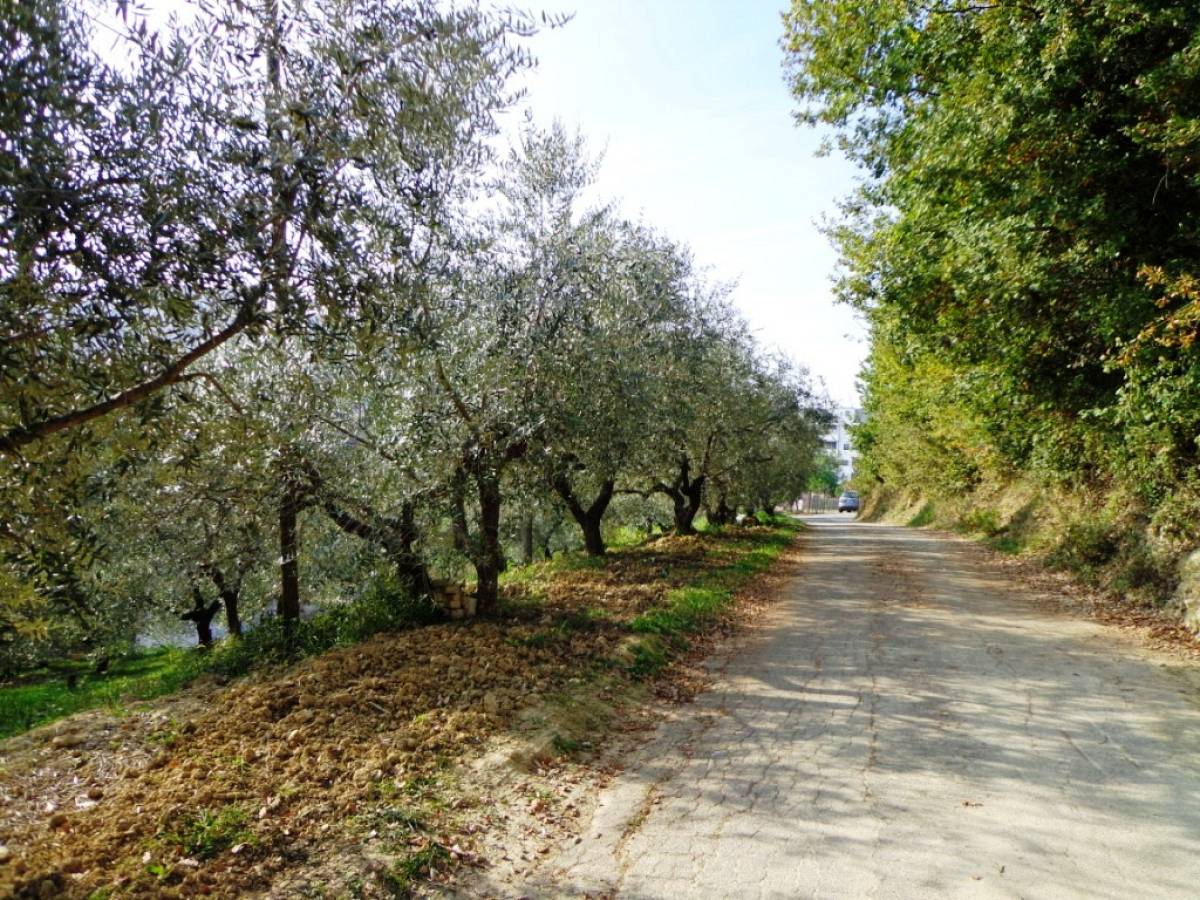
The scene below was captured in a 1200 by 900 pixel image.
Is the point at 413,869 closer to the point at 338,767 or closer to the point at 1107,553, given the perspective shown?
the point at 338,767

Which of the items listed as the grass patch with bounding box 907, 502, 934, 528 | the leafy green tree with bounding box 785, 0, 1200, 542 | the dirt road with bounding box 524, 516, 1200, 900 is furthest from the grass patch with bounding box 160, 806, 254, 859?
the grass patch with bounding box 907, 502, 934, 528

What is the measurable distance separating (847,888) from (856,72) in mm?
12415

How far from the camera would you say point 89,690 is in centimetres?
1541

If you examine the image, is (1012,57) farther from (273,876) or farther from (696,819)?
(273,876)

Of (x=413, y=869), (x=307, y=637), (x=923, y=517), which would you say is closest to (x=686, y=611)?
(x=307, y=637)

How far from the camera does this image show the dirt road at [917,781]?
4.42 metres

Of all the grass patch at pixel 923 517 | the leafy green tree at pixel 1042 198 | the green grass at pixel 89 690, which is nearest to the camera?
the leafy green tree at pixel 1042 198

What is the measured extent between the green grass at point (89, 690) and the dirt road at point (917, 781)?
21.7 ft

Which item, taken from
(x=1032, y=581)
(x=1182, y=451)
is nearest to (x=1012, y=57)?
(x=1182, y=451)

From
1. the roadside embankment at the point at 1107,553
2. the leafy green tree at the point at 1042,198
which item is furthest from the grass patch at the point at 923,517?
the leafy green tree at the point at 1042,198

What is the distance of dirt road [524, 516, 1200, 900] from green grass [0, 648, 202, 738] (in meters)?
6.62

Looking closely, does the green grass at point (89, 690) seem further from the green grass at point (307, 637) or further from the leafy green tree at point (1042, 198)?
the leafy green tree at point (1042, 198)

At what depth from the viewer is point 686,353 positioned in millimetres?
15727

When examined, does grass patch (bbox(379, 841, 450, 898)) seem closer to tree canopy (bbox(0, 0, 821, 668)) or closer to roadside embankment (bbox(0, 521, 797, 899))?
roadside embankment (bbox(0, 521, 797, 899))
